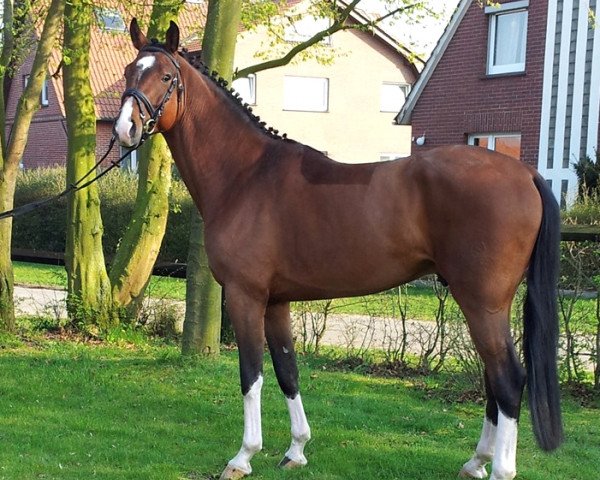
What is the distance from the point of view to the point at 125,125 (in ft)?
14.3

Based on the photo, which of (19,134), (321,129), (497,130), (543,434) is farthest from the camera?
(321,129)

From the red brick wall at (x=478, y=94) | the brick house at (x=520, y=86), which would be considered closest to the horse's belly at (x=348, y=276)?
the brick house at (x=520, y=86)

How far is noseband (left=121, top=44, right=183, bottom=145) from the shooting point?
14.7ft

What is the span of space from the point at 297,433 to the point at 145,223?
5368 millimetres

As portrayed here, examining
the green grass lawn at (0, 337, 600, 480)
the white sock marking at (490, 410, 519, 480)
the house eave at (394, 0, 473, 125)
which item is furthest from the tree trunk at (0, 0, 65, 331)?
the house eave at (394, 0, 473, 125)

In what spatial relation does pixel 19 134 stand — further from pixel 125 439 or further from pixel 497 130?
pixel 497 130

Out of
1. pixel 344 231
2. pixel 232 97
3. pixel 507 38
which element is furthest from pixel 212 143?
pixel 507 38

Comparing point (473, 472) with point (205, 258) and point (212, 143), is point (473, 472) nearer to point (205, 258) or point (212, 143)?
Result: point (212, 143)

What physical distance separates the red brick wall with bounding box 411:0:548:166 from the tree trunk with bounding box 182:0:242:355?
10.3 m

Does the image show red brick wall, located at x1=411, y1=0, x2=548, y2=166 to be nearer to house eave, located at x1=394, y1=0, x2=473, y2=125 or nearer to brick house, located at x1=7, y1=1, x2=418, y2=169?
house eave, located at x1=394, y1=0, x2=473, y2=125

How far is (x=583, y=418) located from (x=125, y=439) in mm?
3436

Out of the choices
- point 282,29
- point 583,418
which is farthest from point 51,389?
A: point 282,29

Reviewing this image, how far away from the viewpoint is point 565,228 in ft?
21.8

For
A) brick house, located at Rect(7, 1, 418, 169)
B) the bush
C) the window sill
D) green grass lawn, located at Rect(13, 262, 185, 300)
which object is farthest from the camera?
brick house, located at Rect(7, 1, 418, 169)
